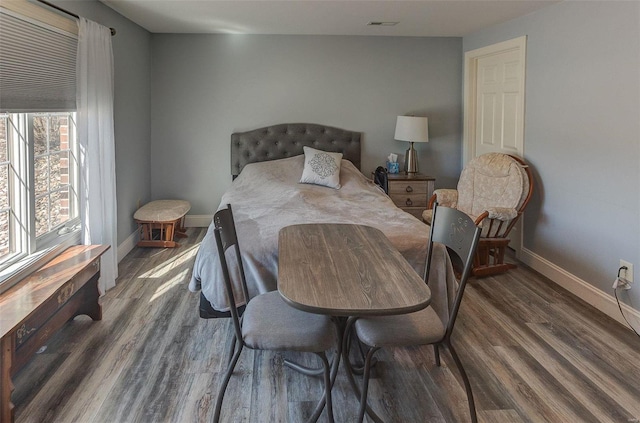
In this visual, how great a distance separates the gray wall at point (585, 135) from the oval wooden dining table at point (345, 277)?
1.77 metres

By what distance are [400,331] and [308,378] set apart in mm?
694

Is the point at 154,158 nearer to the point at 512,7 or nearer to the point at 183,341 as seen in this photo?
the point at 183,341

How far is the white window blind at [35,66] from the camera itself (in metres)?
2.64

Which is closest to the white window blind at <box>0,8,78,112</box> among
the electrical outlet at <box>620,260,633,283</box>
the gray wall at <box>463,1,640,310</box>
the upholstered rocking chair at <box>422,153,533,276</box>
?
the upholstered rocking chair at <box>422,153,533,276</box>

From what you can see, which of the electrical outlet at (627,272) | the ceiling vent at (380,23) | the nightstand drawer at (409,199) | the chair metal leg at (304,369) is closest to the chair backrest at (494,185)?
the nightstand drawer at (409,199)

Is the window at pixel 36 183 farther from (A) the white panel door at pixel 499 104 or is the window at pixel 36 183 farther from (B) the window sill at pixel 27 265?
(A) the white panel door at pixel 499 104

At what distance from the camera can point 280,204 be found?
3961mm

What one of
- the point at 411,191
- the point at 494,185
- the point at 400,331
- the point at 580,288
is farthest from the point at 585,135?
the point at 400,331

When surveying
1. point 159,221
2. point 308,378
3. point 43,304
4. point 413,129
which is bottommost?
→ point 308,378

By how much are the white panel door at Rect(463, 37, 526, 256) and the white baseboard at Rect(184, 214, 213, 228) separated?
293cm

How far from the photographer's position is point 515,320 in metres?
3.31

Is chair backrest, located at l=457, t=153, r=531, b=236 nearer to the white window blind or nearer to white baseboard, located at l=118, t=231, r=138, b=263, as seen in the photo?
white baseboard, located at l=118, t=231, r=138, b=263

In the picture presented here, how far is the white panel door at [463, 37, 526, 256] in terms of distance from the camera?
457cm

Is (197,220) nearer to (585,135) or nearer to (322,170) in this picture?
(322,170)
